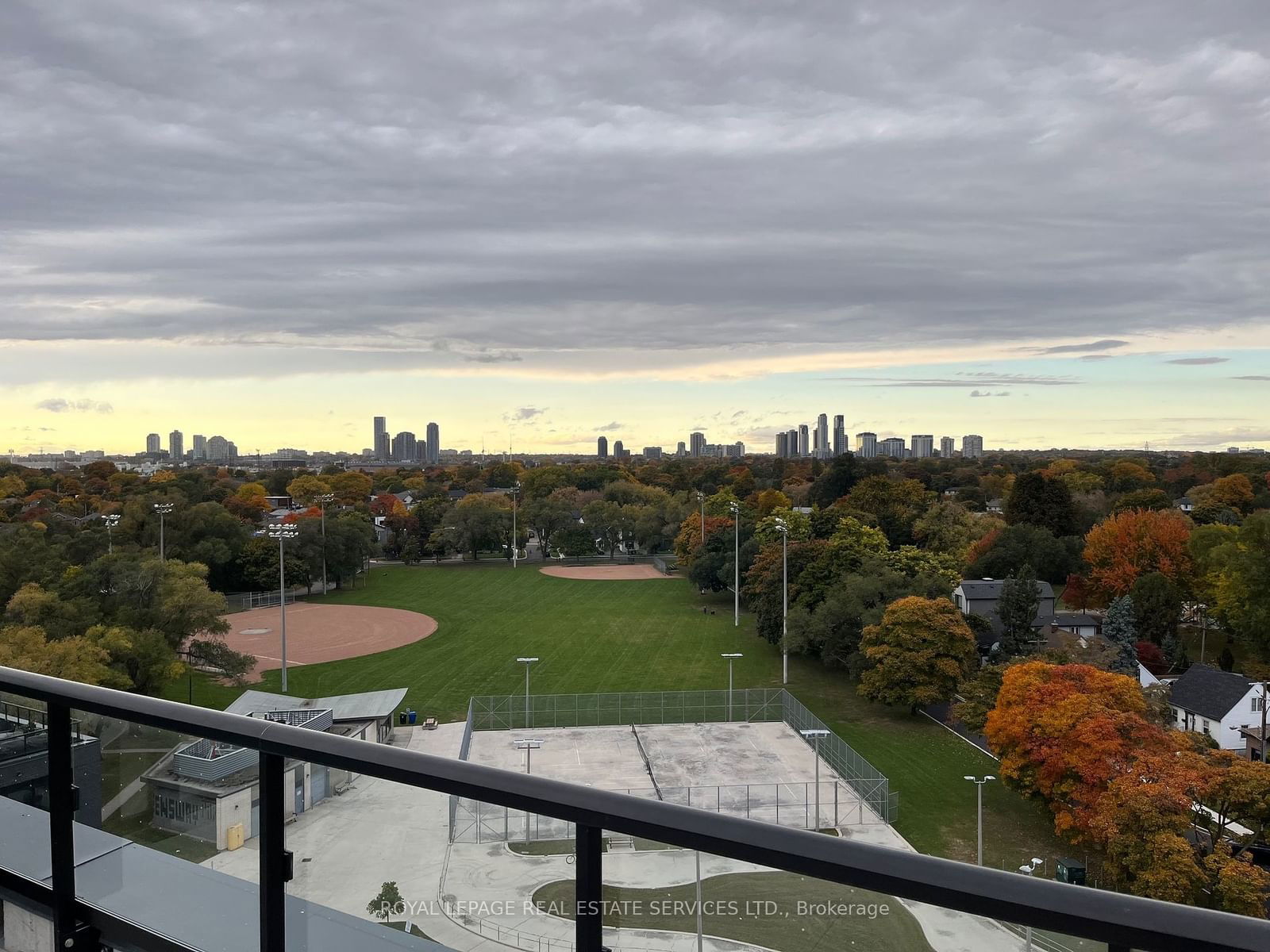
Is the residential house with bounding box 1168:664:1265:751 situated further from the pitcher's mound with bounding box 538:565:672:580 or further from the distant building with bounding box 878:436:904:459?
the distant building with bounding box 878:436:904:459

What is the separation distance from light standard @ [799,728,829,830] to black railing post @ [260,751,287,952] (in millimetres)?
13600

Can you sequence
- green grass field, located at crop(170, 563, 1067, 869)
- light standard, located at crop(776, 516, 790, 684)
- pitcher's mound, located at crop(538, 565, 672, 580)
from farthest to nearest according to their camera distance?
1. pitcher's mound, located at crop(538, 565, 672, 580)
2. light standard, located at crop(776, 516, 790, 684)
3. green grass field, located at crop(170, 563, 1067, 869)

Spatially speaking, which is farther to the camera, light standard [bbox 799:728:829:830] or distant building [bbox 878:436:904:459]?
distant building [bbox 878:436:904:459]

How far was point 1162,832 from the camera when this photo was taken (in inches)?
480

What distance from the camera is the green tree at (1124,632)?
2347 cm

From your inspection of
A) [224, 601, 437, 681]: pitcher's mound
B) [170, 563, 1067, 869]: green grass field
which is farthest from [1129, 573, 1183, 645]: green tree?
[224, 601, 437, 681]: pitcher's mound

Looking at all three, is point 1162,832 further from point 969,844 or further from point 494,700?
point 494,700

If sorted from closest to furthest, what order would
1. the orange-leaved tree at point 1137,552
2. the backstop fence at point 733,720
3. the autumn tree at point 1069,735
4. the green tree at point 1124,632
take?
the autumn tree at point 1069,735, the backstop fence at point 733,720, the green tree at point 1124,632, the orange-leaved tree at point 1137,552

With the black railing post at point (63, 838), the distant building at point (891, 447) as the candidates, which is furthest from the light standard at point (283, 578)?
the distant building at point (891, 447)

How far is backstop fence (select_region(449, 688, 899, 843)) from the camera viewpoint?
52.3ft

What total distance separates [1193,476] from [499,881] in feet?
235

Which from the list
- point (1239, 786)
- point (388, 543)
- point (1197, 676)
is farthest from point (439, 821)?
point (388, 543)

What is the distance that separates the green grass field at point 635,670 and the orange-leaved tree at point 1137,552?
37.7ft

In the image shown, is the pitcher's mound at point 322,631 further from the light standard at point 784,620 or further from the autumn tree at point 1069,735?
the autumn tree at point 1069,735
